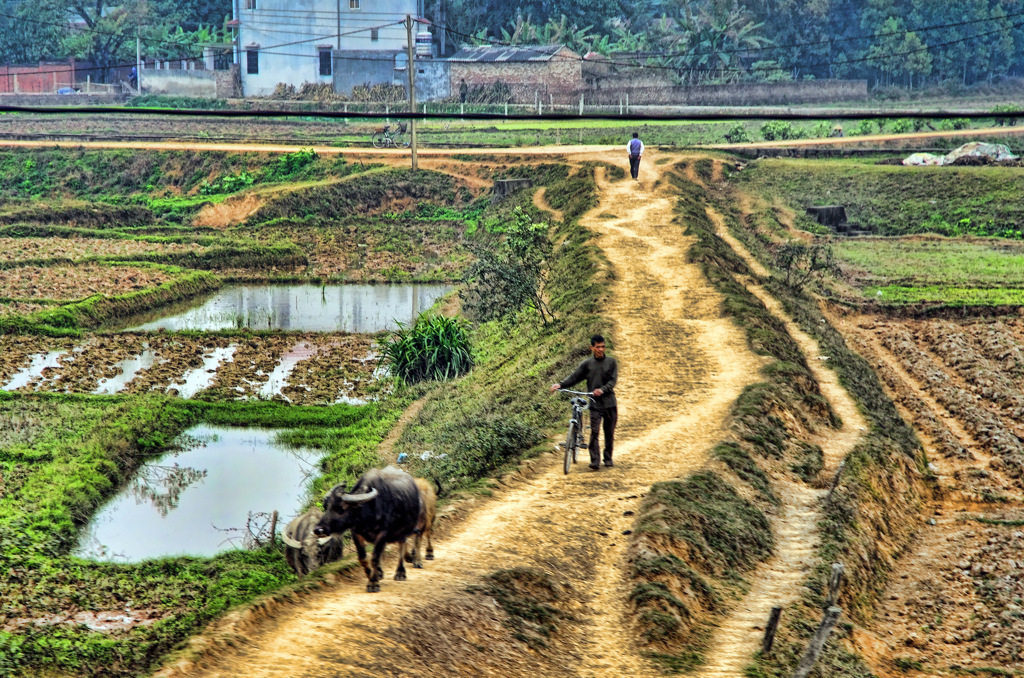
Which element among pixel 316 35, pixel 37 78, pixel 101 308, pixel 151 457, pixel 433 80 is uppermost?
pixel 316 35

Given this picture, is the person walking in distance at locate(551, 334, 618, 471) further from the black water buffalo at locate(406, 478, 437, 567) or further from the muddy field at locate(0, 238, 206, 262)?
the muddy field at locate(0, 238, 206, 262)

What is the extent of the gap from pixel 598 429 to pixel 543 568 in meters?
3.29

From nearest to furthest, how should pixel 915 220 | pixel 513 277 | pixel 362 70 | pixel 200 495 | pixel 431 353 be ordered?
pixel 200 495
pixel 431 353
pixel 513 277
pixel 915 220
pixel 362 70

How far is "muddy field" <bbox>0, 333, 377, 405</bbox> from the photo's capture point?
24.2 meters

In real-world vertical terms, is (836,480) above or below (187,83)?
below

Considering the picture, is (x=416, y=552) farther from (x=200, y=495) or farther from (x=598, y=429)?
(x=200, y=495)

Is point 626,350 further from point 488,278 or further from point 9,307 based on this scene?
point 9,307

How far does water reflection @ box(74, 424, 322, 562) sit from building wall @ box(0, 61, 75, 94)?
64374 millimetres

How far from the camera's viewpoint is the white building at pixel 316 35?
69.3 metres

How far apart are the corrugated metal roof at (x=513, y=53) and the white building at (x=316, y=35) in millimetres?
4915

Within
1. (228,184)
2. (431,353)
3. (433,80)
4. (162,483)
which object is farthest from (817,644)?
(433,80)

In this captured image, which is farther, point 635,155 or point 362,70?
point 362,70

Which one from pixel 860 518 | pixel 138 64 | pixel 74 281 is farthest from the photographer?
pixel 138 64

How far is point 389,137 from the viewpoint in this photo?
195 ft
